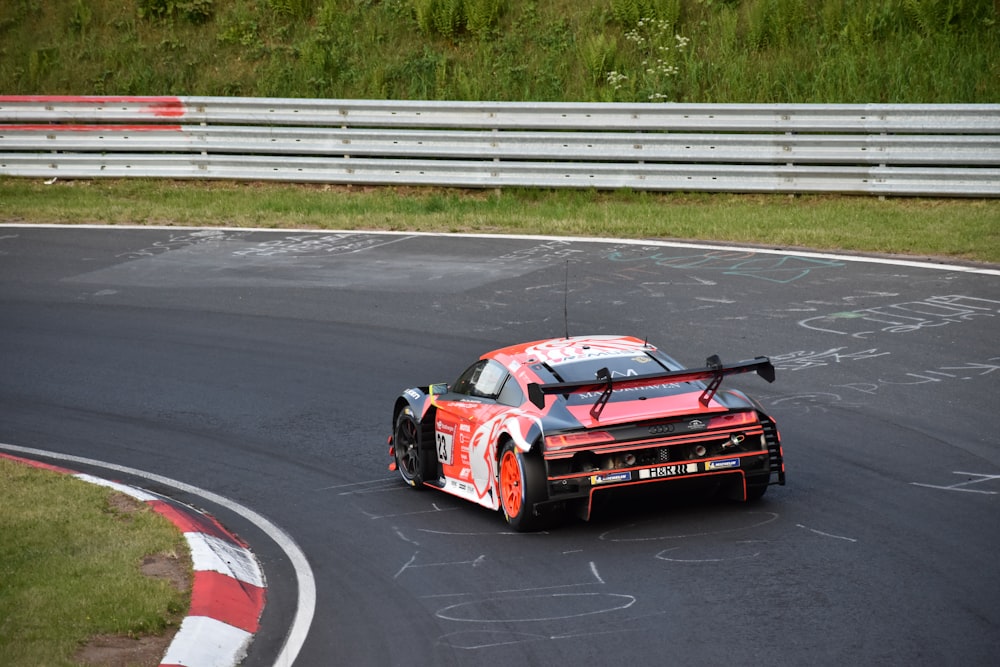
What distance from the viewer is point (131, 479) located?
1127cm

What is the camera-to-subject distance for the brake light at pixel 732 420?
9000 mm

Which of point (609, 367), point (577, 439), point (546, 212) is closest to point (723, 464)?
point (577, 439)

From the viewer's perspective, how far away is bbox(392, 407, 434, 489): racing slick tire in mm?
10617

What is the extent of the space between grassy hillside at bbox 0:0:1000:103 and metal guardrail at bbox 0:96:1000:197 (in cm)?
211

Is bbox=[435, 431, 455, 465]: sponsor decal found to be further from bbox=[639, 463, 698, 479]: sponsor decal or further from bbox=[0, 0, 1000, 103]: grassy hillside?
bbox=[0, 0, 1000, 103]: grassy hillside

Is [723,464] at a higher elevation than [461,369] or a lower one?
higher

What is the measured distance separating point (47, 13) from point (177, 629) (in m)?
25.3

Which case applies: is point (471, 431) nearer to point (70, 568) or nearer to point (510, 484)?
point (510, 484)

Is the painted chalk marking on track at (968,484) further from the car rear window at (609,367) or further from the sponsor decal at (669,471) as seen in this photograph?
the car rear window at (609,367)

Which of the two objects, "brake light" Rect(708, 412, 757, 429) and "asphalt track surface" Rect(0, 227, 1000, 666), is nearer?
"asphalt track surface" Rect(0, 227, 1000, 666)

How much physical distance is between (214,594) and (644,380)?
306 cm

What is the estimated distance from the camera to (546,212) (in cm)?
2142

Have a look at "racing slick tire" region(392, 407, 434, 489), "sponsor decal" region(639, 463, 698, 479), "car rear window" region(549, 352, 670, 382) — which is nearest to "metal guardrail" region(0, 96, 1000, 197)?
"racing slick tire" region(392, 407, 434, 489)

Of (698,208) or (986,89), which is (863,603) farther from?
(986,89)
